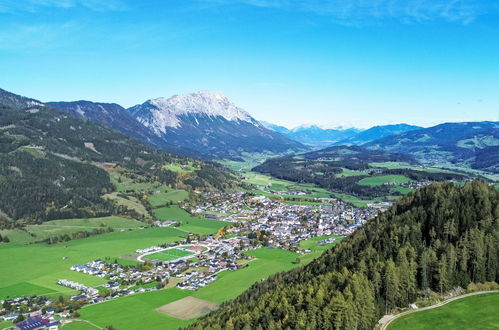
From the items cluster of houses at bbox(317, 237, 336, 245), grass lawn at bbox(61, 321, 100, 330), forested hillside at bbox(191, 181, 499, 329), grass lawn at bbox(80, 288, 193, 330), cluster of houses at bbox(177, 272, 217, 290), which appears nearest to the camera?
forested hillside at bbox(191, 181, 499, 329)

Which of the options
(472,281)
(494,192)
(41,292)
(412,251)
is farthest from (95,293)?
(494,192)

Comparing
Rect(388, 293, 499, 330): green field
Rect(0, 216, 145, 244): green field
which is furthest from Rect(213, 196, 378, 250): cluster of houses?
Rect(388, 293, 499, 330): green field

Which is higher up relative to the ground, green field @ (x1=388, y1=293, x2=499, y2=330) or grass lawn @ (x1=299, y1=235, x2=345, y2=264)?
green field @ (x1=388, y1=293, x2=499, y2=330)

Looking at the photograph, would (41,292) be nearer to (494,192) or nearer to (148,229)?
(148,229)

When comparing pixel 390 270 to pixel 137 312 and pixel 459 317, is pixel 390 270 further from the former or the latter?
pixel 137 312

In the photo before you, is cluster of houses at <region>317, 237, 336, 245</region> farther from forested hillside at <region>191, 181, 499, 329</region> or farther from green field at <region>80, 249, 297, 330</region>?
forested hillside at <region>191, 181, 499, 329</region>

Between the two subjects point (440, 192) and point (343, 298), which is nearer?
point (343, 298)
